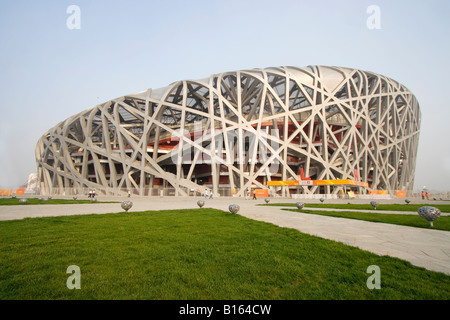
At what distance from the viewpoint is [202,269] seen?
345cm

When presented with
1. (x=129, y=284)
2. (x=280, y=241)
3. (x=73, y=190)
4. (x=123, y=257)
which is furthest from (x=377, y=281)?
(x=73, y=190)

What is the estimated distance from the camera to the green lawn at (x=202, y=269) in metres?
2.72

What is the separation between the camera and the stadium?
35281mm

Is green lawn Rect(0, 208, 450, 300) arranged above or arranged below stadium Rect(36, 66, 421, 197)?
below

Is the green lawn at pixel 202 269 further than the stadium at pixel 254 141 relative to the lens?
No

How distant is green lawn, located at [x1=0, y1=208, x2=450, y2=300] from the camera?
2717mm

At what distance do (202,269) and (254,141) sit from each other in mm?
32679

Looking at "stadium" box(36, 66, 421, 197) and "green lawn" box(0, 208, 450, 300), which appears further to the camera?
"stadium" box(36, 66, 421, 197)

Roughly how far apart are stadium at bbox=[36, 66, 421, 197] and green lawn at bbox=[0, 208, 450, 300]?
92.8 ft

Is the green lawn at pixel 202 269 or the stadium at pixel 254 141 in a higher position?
the stadium at pixel 254 141

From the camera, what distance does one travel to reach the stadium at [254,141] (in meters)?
35.3

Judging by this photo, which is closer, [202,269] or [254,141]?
[202,269]

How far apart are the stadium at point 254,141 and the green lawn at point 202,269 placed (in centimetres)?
2828

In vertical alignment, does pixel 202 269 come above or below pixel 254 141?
below
